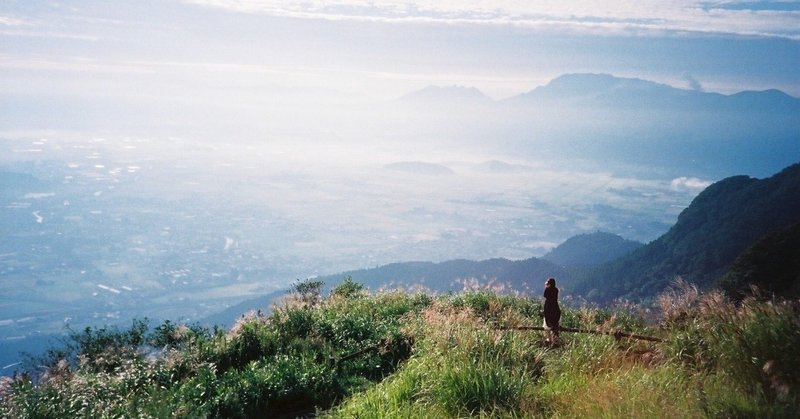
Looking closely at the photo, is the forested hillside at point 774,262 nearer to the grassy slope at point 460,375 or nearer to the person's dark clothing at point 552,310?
the person's dark clothing at point 552,310

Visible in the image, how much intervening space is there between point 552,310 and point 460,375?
12.8 ft

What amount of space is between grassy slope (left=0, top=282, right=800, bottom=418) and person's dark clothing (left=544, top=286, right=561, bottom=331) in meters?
0.42

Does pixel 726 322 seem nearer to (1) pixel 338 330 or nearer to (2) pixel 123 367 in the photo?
(1) pixel 338 330

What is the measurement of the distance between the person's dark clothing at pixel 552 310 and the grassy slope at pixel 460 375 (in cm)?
42

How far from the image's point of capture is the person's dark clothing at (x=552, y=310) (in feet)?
33.5

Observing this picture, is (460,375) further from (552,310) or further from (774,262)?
(774,262)

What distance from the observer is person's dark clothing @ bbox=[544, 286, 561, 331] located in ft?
33.5

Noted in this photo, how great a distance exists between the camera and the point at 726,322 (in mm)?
7004

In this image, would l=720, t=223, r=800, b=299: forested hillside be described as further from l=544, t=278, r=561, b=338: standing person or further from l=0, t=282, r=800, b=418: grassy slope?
l=0, t=282, r=800, b=418: grassy slope

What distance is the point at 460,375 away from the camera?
6840 millimetres

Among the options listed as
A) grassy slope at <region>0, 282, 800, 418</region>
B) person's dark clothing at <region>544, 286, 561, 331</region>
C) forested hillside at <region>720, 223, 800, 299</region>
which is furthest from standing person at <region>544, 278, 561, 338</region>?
forested hillside at <region>720, 223, 800, 299</region>

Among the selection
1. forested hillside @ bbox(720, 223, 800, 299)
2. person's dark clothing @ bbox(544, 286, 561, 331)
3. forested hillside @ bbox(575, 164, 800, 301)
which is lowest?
forested hillside @ bbox(575, 164, 800, 301)

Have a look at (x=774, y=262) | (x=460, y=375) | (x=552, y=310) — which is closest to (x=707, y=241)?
(x=774, y=262)

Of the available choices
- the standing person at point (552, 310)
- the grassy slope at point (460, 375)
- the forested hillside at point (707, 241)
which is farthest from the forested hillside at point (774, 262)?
the grassy slope at point (460, 375)
